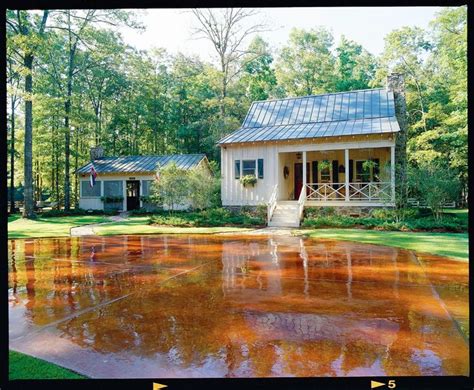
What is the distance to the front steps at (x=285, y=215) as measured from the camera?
12844mm

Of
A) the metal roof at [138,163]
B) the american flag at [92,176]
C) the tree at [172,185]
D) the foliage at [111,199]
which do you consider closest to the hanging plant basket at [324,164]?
the tree at [172,185]

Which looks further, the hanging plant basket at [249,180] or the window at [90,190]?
the window at [90,190]

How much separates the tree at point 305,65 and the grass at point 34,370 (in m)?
24.6

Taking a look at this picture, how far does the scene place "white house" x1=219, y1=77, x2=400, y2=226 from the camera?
13531mm

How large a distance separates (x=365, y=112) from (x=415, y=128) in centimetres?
584

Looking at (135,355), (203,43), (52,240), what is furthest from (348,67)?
(135,355)

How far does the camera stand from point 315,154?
1600 cm

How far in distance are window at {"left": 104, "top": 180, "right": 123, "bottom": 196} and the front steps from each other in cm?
1025

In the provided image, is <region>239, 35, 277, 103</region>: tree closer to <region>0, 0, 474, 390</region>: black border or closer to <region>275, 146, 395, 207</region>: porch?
<region>275, 146, 395, 207</region>: porch

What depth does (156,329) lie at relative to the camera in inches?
123
